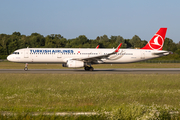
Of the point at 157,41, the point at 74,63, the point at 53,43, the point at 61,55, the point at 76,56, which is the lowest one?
the point at 74,63

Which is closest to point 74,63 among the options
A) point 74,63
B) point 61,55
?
point 74,63

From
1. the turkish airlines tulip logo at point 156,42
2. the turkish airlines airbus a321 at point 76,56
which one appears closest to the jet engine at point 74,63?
the turkish airlines airbus a321 at point 76,56

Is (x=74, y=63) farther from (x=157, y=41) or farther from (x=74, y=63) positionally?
(x=157, y=41)

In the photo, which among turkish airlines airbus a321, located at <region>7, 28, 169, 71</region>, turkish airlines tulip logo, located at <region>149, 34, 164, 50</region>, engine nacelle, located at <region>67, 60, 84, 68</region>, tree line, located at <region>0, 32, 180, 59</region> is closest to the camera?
engine nacelle, located at <region>67, 60, 84, 68</region>

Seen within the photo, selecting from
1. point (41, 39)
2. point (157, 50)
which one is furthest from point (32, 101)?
point (41, 39)

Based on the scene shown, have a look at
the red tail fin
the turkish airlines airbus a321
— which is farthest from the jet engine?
the red tail fin

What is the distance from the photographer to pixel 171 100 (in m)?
12.4

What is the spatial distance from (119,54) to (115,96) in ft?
84.1

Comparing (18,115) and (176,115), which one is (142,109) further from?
(18,115)

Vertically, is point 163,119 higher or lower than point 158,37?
lower

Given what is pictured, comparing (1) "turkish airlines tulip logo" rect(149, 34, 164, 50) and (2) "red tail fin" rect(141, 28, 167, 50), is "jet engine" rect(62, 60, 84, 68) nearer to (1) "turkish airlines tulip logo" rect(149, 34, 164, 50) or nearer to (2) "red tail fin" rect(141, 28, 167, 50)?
(2) "red tail fin" rect(141, 28, 167, 50)

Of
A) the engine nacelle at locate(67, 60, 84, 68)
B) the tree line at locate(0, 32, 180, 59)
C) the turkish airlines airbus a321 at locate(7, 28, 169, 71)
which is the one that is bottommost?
the engine nacelle at locate(67, 60, 84, 68)

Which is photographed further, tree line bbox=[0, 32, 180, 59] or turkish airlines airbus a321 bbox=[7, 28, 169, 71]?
tree line bbox=[0, 32, 180, 59]

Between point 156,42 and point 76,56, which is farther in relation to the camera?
point 156,42
